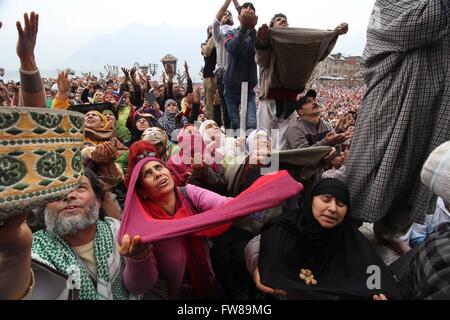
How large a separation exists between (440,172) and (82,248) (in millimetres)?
2007

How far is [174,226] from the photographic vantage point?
1712mm

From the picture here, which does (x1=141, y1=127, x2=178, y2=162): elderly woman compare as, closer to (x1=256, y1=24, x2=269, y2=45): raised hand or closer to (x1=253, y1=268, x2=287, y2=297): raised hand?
(x1=256, y1=24, x2=269, y2=45): raised hand

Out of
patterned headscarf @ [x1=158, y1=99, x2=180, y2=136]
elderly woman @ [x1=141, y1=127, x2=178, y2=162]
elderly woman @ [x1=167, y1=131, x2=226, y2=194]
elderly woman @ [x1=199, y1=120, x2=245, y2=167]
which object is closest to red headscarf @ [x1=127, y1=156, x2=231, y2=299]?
elderly woman @ [x1=167, y1=131, x2=226, y2=194]

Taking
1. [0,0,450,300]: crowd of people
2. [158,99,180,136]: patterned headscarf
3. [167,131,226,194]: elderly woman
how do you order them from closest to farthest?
[0,0,450,300]: crowd of people
[167,131,226,194]: elderly woman
[158,99,180,136]: patterned headscarf

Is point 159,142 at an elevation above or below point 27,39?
below

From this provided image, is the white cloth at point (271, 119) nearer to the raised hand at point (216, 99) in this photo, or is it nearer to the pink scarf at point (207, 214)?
the pink scarf at point (207, 214)

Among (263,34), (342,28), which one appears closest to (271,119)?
(263,34)

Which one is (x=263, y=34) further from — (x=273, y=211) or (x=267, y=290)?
(x=267, y=290)

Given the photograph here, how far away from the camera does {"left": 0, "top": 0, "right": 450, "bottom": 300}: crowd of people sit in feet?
5.16

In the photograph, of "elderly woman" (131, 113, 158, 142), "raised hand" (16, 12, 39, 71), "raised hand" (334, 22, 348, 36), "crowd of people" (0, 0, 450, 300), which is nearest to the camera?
"raised hand" (16, 12, 39, 71)

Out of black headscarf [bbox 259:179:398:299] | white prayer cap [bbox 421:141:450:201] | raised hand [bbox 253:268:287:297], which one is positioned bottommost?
raised hand [bbox 253:268:287:297]

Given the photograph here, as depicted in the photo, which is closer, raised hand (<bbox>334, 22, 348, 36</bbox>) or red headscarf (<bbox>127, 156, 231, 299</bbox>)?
red headscarf (<bbox>127, 156, 231, 299</bbox>)

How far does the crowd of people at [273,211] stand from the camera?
1571 millimetres

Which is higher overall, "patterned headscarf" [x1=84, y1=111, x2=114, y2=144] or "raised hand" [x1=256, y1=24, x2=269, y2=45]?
"raised hand" [x1=256, y1=24, x2=269, y2=45]
